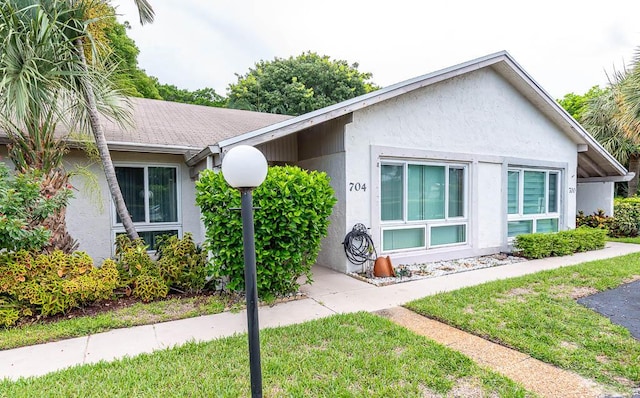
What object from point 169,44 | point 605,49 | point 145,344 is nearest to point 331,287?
point 145,344

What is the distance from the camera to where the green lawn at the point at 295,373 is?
10.1 ft

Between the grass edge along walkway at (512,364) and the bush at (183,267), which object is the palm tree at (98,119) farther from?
the grass edge along walkway at (512,364)

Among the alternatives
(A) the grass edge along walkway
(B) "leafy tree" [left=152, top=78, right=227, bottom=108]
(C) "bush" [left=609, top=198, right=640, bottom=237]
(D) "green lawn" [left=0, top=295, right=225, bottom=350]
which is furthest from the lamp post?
(B) "leafy tree" [left=152, top=78, right=227, bottom=108]

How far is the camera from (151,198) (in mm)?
8133

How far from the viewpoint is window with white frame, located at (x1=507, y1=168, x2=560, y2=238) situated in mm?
10125

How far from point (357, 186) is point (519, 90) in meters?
6.46

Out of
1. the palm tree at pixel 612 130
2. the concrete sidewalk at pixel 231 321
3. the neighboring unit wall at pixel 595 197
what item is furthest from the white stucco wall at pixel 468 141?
the palm tree at pixel 612 130

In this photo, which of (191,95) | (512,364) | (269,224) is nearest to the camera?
(512,364)

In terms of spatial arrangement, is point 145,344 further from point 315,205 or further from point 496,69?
point 496,69

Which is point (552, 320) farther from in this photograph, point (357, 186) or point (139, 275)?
point (139, 275)

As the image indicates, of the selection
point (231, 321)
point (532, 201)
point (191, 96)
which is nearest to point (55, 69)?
point (231, 321)

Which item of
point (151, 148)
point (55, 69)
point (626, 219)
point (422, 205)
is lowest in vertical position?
point (626, 219)

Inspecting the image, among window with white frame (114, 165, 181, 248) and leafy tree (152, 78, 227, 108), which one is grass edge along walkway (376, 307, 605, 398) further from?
leafy tree (152, 78, 227, 108)

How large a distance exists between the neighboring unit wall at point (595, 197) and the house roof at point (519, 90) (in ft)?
1.72
